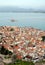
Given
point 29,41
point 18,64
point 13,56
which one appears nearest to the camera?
point 18,64

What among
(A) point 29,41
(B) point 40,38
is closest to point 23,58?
(A) point 29,41

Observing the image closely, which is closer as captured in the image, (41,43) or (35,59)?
(35,59)

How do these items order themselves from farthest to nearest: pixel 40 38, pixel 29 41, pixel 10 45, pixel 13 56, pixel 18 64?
pixel 40 38, pixel 29 41, pixel 10 45, pixel 13 56, pixel 18 64

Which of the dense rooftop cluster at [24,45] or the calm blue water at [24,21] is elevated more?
the dense rooftop cluster at [24,45]

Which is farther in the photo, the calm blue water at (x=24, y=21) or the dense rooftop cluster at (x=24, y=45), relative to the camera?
the calm blue water at (x=24, y=21)

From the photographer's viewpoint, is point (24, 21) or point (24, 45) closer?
point (24, 45)

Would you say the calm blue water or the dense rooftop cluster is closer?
the dense rooftop cluster

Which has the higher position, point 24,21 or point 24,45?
point 24,45

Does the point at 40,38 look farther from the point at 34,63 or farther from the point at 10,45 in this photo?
the point at 34,63

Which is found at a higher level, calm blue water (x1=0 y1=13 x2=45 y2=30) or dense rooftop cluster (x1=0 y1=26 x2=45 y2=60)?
dense rooftop cluster (x1=0 y1=26 x2=45 y2=60)
